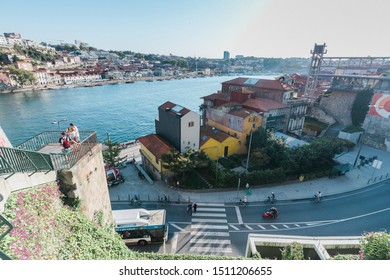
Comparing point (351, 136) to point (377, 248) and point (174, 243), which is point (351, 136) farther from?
point (174, 243)

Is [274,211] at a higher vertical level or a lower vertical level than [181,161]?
lower

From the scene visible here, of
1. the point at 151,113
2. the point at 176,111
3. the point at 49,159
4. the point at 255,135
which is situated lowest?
the point at 151,113

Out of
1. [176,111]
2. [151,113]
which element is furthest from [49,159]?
[151,113]

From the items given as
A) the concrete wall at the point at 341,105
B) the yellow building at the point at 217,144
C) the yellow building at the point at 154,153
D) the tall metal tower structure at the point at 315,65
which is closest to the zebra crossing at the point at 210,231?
the yellow building at the point at 154,153

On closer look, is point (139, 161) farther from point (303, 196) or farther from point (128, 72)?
point (128, 72)

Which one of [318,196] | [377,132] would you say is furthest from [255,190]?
[377,132]

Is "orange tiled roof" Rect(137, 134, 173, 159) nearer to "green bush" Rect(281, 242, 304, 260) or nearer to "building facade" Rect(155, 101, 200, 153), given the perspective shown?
"building facade" Rect(155, 101, 200, 153)

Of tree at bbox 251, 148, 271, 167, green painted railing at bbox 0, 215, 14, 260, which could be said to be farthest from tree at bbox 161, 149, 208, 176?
green painted railing at bbox 0, 215, 14, 260

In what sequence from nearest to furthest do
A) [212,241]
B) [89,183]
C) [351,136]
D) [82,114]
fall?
[89,183], [212,241], [351,136], [82,114]
